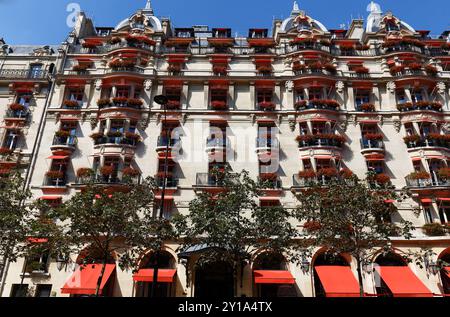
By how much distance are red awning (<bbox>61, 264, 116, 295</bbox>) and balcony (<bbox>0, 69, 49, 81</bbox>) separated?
58.7ft

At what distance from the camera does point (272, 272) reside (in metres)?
20.2

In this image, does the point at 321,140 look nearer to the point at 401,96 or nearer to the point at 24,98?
the point at 401,96

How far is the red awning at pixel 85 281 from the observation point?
18.5 meters

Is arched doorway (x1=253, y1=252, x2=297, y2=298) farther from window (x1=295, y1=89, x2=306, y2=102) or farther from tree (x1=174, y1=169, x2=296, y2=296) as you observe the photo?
window (x1=295, y1=89, x2=306, y2=102)

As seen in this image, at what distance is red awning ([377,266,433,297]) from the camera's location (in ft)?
60.0

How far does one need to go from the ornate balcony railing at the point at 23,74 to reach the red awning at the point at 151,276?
19.9 meters

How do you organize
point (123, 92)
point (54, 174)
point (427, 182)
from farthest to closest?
point (123, 92) → point (54, 174) → point (427, 182)

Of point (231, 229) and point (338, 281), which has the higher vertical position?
point (231, 229)

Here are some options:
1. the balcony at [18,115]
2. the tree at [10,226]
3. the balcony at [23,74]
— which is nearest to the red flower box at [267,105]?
the tree at [10,226]

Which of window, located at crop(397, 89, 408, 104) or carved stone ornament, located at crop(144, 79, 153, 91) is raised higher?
carved stone ornament, located at crop(144, 79, 153, 91)

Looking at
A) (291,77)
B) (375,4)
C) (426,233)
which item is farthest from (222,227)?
(375,4)

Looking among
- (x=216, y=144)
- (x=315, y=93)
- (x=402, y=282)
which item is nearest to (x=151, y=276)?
(x=216, y=144)

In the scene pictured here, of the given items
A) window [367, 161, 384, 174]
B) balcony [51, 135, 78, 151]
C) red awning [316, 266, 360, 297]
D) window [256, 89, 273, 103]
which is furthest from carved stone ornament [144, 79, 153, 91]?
red awning [316, 266, 360, 297]

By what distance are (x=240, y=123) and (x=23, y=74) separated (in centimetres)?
2005
